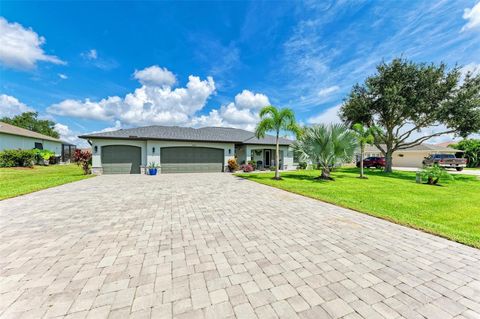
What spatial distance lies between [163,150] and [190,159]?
2.58 metres

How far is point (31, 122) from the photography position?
44406 mm

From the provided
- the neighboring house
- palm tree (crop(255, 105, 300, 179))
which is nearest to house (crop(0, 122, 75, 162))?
palm tree (crop(255, 105, 300, 179))

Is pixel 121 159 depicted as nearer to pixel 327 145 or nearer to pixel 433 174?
pixel 327 145

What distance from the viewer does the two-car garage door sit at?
1611 cm

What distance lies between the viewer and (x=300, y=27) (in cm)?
1032

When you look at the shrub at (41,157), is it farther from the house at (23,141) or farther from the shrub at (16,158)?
the shrub at (16,158)

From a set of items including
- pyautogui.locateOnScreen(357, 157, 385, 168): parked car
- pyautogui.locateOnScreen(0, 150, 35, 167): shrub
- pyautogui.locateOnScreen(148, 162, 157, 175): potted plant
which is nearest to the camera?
pyautogui.locateOnScreen(148, 162, 157, 175): potted plant

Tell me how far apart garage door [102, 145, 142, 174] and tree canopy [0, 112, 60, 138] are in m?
47.1

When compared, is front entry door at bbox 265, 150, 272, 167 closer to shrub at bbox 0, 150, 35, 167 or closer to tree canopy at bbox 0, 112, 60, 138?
shrub at bbox 0, 150, 35, 167

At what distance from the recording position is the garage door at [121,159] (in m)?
16.0

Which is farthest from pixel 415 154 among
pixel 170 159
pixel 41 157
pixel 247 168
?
pixel 41 157

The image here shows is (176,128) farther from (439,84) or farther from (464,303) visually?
(439,84)

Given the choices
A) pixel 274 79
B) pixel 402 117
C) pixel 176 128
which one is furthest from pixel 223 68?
pixel 402 117

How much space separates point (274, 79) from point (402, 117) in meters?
13.5
